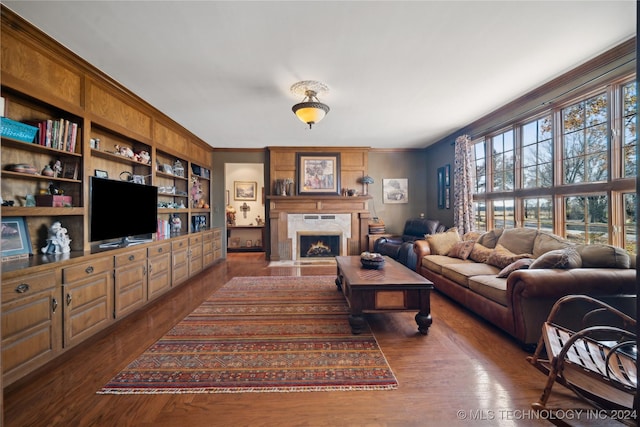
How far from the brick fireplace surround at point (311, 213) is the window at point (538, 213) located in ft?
9.44

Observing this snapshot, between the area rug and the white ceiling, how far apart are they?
2500mm

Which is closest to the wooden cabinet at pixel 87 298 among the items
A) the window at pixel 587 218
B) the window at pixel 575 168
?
the window at pixel 575 168

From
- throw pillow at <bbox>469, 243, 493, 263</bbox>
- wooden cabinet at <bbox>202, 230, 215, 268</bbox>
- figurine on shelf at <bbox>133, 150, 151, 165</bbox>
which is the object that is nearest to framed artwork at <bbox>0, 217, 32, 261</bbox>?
figurine on shelf at <bbox>133, 150, 151, 165</bbox>

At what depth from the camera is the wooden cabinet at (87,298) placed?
87.5 inches

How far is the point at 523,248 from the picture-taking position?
10.6ft

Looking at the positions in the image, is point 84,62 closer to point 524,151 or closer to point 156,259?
point 156,259

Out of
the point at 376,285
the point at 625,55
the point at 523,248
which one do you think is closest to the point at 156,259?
the point at 376,285

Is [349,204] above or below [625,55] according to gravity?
below

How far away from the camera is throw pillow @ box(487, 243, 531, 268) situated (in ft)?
9.96

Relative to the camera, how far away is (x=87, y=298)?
94.3 inches

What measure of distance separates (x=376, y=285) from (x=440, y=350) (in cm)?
71

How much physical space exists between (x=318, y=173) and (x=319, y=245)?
5.17ft

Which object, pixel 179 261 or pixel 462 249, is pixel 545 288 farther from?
pixel 179 261

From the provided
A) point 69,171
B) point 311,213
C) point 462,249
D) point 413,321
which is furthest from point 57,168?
point 462,249
